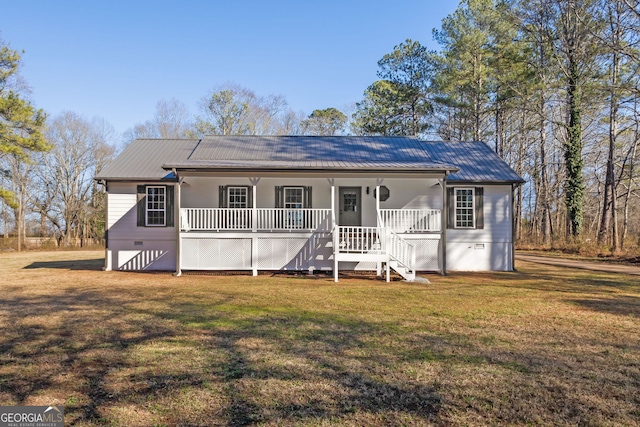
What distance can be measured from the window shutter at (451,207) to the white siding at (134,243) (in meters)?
10.3

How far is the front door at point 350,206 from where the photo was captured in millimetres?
15062

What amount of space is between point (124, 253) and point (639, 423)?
49.5 ft

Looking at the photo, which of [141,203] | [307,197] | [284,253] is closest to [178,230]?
[141,203]

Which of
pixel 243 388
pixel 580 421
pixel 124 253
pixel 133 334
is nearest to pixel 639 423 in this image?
pixel 580 421

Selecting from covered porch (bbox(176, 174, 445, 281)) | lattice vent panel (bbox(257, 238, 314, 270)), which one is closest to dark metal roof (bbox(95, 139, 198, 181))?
covered porch (bbox(176, 174, 445, 281))

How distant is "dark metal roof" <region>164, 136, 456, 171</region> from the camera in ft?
41.9

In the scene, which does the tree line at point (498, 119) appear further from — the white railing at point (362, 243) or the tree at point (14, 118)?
the white railing at point (362, 243)

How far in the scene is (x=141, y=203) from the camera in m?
14.7

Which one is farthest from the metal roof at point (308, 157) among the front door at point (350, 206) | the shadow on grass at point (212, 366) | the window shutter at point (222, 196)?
the shadow on grass at point (212, 366)

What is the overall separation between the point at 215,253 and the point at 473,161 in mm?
10879

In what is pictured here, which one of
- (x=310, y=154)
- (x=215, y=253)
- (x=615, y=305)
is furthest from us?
(x=310, y=154)

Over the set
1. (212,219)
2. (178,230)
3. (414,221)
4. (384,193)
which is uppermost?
(384,193)

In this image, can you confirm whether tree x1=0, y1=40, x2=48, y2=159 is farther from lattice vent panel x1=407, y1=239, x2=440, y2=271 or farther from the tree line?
lattice vent panel x1=407, y1=239, x2=440, y2=271

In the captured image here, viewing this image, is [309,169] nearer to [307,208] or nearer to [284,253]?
[307,208]
